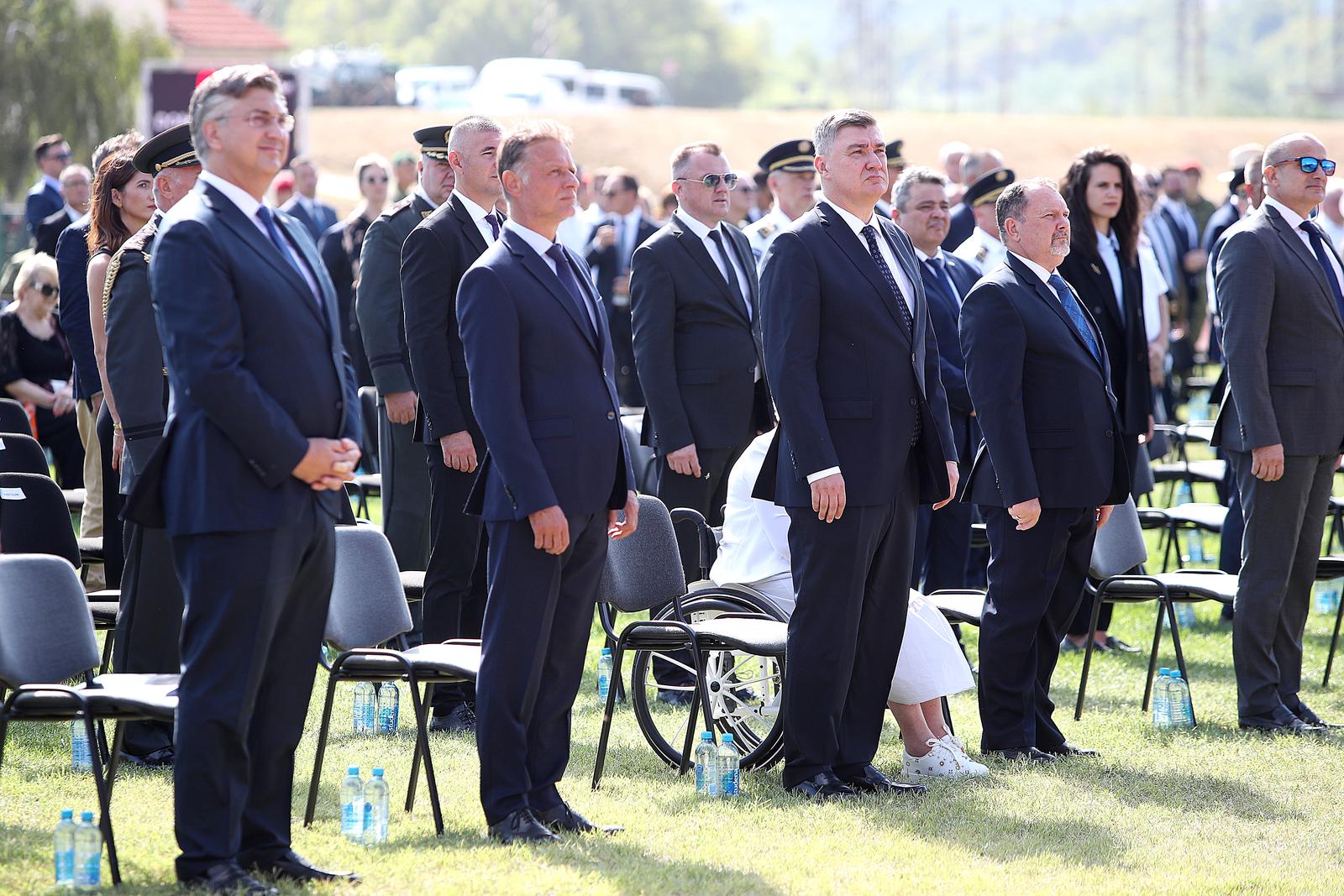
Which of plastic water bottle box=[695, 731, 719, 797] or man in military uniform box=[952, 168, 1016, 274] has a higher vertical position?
man in military uniform box=[952, 168, 1016, 274]

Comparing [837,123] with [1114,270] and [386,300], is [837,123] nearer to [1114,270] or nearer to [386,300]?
[386,300]

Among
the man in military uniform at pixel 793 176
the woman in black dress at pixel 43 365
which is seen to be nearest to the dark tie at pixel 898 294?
the man in military uniform at pixel 793 176

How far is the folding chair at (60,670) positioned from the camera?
→ 4422mm

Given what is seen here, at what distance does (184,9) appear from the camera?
1753 inches

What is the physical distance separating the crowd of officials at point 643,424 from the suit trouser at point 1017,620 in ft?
0.04

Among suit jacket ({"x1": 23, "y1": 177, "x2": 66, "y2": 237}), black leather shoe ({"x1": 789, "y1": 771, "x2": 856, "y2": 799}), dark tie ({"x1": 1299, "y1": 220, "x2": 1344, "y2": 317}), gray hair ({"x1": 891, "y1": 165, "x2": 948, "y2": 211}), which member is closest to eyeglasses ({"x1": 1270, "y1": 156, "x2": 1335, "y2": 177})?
dark tie ({"x1": 1299, "y1": 220, "x2": 1344, "y2": 317})

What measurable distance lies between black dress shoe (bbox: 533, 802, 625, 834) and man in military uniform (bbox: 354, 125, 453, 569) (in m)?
2.27

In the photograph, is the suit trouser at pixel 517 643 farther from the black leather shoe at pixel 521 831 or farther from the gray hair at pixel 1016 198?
the gray hair at pixel 1016 198

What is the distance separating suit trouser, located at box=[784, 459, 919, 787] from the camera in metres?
5.38

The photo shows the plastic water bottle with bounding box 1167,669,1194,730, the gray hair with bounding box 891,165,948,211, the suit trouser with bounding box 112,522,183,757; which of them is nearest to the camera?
the suit trouser with bounding box 112,522,183,757

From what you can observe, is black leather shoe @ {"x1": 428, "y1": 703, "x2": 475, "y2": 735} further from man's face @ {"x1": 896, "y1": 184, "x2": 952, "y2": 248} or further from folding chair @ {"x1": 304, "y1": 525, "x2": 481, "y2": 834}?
man's face @ {"x1": 896, "y1": 184, "x2": 952, "y2": 248}

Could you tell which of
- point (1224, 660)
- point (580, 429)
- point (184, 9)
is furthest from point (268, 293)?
point (184, 9)

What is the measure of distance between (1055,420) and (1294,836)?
159cm

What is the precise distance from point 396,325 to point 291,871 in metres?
2.92
